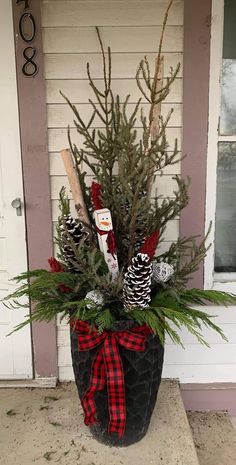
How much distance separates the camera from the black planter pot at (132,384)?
66.9 inches

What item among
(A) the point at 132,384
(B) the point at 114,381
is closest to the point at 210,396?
(A) the point at 132,384

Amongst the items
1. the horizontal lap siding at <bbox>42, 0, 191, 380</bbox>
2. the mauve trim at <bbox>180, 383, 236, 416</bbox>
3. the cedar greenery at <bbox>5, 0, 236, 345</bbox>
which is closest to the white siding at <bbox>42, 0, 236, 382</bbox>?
the horizontal lap siding at <bbox>42, 0, 191, 380</bbox>

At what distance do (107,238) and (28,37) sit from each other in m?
1.01

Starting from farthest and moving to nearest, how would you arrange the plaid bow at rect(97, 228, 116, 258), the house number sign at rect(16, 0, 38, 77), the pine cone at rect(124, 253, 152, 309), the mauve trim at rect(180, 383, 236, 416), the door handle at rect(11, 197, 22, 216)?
the mauve trim at rect(180, 383, 236, 416)
the door handle at rect(11, 197, 22, 216)
the house number sign at rect(16, 0, 38, 77)
the plaid bow at rect(97, 228, 116, 258)
the pine cone at rect(124, 253, 152, 309)

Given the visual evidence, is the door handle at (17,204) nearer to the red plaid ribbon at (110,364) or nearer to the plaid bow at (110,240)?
the plaid bow at (110,240)

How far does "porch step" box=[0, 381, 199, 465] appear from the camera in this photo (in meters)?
1.75

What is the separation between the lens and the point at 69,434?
1.89 metres

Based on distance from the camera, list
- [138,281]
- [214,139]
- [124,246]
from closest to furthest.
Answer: [138,281]
[124,246]
[214,139]

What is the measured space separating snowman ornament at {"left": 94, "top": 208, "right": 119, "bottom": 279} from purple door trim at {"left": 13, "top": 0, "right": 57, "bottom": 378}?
509 mm

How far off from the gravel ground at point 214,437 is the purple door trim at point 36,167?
2.63ft

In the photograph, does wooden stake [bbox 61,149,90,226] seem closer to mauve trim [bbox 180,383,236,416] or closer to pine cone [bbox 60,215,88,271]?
pine cone [bbox 60,215,88,271]

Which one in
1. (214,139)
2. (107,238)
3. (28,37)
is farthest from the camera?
(214,139)

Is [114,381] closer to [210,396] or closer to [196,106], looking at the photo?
[210,396]

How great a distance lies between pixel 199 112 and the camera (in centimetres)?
204
